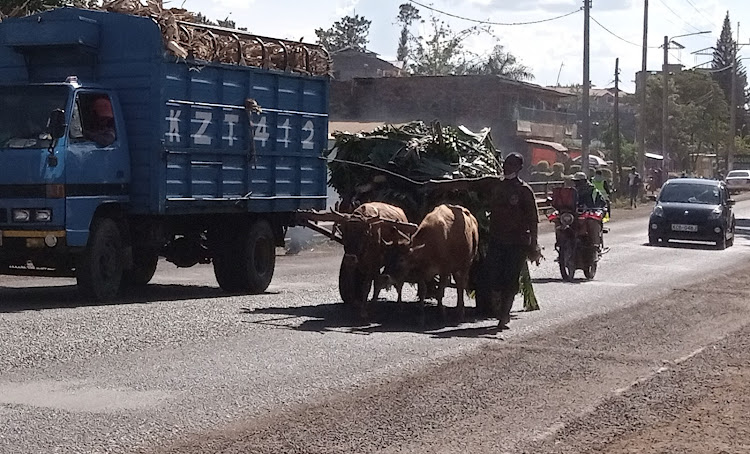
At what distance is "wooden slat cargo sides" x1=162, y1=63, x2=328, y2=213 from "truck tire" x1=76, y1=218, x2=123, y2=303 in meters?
0.78

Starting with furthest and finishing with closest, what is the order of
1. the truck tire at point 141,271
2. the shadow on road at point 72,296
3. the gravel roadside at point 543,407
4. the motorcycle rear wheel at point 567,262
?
the motorcycle rear wheel at point 567,262 → the truck tire at point 141,271 → the shadow on road at point 72,296 → the gravel roadside at point 543,407

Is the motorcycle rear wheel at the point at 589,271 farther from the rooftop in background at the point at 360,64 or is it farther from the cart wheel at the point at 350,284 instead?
the rooftop in background at the point at 360,64

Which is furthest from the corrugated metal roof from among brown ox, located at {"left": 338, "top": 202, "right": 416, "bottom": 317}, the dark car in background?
brown ox, located at {"left": 338, "top": 202, "right": 416, "bottom": 317}

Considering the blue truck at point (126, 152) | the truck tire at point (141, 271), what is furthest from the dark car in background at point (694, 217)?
the truck tire at point (141, 271)

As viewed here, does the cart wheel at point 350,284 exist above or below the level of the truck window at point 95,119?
below

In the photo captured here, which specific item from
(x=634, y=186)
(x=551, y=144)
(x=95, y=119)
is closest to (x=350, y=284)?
(x=95, y=119)

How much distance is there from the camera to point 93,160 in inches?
562

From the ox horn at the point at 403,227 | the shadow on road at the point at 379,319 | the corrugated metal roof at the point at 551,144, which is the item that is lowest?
the shadow on road at the point at 379,319

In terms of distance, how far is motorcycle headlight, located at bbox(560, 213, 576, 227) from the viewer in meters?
20.4

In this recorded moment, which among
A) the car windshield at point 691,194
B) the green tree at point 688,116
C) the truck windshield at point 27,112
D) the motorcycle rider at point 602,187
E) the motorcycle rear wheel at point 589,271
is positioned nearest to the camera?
the truck windshield at point 27,112

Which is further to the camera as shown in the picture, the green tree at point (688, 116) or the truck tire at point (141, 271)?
the green tree at point (688, 116)

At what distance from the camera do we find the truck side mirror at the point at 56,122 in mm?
13633

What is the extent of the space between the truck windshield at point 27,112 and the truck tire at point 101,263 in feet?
4.05

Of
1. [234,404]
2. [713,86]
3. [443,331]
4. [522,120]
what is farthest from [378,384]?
[713,86]
